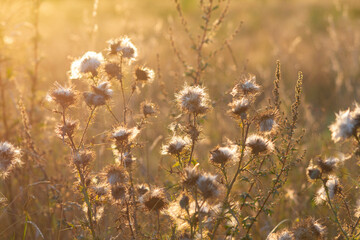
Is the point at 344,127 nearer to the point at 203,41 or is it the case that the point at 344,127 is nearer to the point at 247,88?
the point at 247,88

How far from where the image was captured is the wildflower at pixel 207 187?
2064 mm

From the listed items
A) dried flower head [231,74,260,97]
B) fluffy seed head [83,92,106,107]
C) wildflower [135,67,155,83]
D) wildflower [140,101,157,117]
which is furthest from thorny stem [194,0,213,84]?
fluffy seed head [83,92,106,107]

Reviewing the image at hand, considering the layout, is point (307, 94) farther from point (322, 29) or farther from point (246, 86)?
point (322, 29)

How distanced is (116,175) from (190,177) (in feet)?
1.54

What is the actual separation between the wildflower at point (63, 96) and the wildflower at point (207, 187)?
2.91 feet

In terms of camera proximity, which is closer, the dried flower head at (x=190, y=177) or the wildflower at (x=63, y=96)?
the dried flower head at (x=190, y=177)

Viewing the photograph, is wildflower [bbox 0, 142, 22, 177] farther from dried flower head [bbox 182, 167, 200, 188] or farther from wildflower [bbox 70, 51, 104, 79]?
dried flower head [bbox 182, 167, 200, 188]

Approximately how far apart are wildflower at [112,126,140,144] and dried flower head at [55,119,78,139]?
23 cm

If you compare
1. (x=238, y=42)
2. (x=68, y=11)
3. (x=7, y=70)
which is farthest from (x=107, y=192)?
(x=68, y=11)

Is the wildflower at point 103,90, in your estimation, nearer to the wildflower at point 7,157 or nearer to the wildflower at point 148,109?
the wildflower at point 148,109

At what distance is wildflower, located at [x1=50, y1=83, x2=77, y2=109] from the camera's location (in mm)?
2375

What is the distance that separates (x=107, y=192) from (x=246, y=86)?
3.31ft

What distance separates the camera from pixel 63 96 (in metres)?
2.38

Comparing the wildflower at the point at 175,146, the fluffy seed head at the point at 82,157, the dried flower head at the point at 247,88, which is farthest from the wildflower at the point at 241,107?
the fluffy seed head at the point at 82,157
